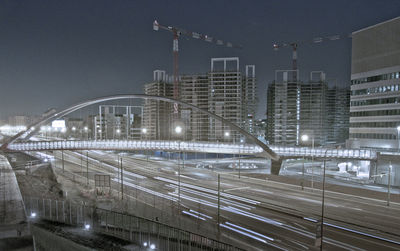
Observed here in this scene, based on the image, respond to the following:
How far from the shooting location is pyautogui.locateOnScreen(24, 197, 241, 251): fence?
14836 mm

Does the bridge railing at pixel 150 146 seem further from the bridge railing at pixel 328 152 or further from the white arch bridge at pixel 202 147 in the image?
the bridge railing at pixel 328 152

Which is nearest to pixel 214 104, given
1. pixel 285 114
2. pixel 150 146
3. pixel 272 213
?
pixel 285 114

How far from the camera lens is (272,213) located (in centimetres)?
2312

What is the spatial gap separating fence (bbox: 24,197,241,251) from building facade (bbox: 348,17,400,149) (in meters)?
46.3

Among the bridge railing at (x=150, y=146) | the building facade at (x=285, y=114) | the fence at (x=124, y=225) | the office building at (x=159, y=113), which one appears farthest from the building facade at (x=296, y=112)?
the fence at (x=124, y=225)

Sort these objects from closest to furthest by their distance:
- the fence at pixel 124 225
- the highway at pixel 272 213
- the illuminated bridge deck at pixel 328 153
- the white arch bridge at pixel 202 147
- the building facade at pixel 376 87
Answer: the fence at pixel 124 225
the highway at pixel 272 213
the illuminated bridge deck at pixel 328 153
the white arch bridge at pixel 202 147
the building facade at pixel 376 87

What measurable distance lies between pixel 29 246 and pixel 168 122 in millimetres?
118050

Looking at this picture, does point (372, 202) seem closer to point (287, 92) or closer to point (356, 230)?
point (356, 230)

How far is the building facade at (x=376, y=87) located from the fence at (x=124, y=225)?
46306 millimetres

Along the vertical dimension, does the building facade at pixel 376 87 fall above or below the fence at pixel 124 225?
above

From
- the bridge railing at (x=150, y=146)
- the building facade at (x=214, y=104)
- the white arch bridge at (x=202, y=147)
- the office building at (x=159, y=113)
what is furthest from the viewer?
the office building at (x=159, y=113)

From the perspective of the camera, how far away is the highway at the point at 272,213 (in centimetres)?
1784

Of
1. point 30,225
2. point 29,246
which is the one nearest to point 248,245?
point 29,246

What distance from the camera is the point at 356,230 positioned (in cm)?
1931
